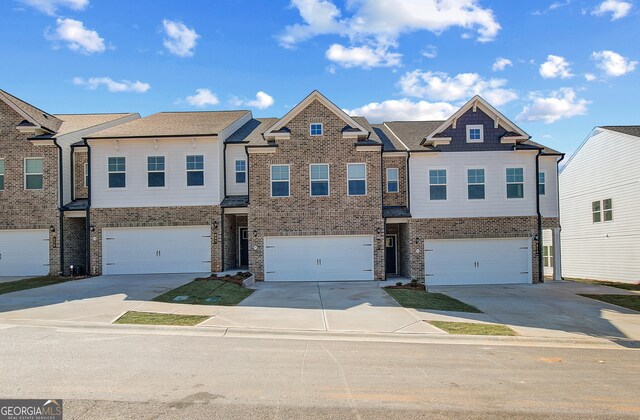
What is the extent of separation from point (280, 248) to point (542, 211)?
41.8 feet

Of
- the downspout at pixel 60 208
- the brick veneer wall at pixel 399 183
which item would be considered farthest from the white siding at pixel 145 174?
the brick veneer wall at pixel 399 183

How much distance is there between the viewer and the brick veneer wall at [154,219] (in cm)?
2064

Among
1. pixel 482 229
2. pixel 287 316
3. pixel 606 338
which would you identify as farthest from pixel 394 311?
pixel 482 229

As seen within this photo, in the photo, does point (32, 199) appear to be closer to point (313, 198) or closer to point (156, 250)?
point (156, 250)

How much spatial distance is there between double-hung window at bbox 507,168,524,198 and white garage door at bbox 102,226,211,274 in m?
14.4

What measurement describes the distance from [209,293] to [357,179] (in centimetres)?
883

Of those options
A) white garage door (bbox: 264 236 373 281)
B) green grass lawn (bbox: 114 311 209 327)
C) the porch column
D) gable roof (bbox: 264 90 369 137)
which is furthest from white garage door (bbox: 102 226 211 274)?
the porch column

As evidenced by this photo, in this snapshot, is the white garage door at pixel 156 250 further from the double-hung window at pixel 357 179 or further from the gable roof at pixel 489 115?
the gable roof at pixel 489 115

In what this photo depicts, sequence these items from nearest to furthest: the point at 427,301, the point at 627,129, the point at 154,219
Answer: the point at 427,301
the point at 154,219
the point at 627,129

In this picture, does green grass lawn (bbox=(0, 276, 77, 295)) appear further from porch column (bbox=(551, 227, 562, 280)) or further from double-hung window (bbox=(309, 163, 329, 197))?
porch column (bbox=(551, 227, 562, 280))

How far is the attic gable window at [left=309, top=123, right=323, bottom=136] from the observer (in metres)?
20.5

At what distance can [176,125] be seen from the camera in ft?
73.4

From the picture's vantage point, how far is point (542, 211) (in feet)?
69.5

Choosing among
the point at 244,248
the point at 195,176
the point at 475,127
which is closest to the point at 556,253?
the point at 475,127
